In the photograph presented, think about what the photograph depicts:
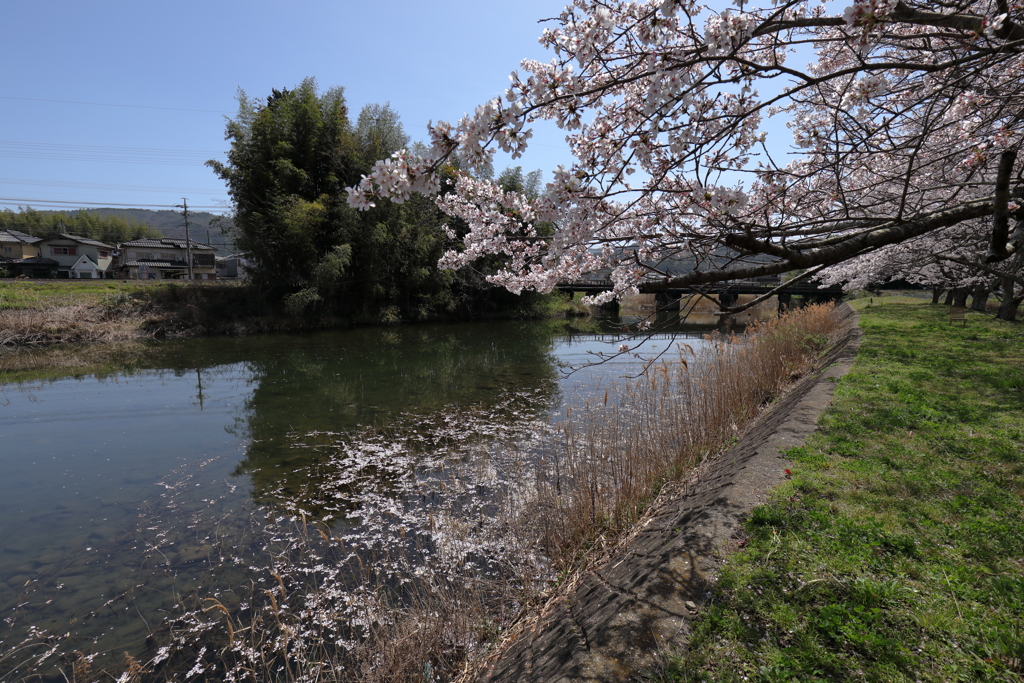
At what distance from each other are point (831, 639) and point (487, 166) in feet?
10.7

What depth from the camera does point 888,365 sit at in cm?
780

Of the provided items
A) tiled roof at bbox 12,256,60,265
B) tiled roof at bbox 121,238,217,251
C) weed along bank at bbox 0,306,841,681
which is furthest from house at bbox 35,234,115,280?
weed along bank at bbox 0,306,841,681

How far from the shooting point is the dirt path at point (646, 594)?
7.86ft

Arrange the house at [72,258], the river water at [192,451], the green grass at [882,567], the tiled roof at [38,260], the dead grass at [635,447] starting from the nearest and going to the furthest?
the green grass at [882,567] → the dead grass at [635,447] → the river water at [192,451] → the tiled roof at [38,260] → the house at [72,258]

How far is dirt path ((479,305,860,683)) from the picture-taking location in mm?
2396

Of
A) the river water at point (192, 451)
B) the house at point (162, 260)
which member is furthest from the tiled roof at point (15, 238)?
the river water at point (192, 451)

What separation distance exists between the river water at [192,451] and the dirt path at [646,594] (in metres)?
1.38

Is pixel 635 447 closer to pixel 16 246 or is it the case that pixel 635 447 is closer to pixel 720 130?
pixel 720 130

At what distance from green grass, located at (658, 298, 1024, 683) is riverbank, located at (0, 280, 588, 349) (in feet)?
83.1

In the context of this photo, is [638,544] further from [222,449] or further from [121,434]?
[121,434]

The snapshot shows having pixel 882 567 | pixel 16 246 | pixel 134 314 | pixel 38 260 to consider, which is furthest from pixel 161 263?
pixel 882 567

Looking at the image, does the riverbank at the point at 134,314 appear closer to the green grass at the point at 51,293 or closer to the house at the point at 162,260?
the green grass at the point at 51,293

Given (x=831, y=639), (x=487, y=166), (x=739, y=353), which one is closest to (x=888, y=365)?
(x=739, y=353)

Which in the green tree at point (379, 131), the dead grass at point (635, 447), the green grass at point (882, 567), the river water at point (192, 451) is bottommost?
the river water at point (192, 451)
